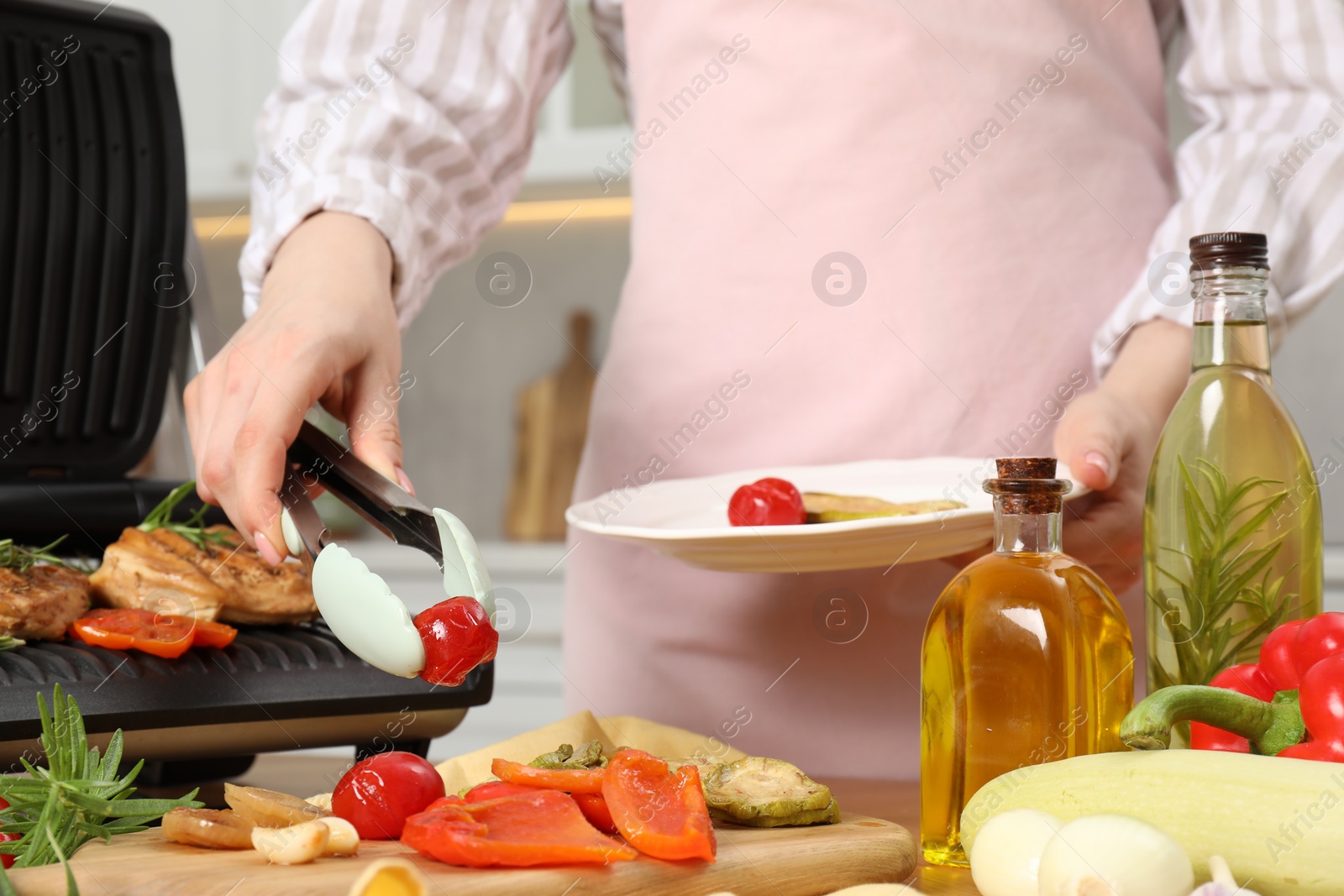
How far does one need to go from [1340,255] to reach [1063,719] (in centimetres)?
56

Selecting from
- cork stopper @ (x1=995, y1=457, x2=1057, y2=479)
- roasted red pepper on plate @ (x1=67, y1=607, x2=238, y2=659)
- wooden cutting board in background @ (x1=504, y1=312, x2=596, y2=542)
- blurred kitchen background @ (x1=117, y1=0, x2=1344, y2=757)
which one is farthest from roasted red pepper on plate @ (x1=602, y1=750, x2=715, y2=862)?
wooden cutting board in background @ (x1=504, y1=312, x2=596, y2=542)

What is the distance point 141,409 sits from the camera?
3.31 feet

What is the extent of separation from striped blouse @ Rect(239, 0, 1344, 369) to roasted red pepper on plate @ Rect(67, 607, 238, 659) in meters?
0.29

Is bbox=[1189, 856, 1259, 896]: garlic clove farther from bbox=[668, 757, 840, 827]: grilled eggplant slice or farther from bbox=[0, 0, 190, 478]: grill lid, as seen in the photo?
bbox=[0, 0, 190, 478]: grill lid

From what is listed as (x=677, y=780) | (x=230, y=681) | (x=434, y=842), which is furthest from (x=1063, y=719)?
(x=230, y=681)

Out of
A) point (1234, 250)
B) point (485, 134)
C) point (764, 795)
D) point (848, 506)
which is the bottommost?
point (764, 795)

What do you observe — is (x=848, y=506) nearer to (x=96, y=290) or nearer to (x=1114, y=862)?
(x=1114, y=862)

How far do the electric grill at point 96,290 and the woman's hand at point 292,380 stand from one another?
0.13 metres

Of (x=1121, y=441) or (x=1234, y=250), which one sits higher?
(x=1234, y=250)

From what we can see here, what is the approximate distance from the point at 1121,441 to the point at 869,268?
13.8 inches

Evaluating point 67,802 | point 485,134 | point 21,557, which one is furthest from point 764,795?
point 485,134

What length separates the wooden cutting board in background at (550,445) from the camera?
279cm

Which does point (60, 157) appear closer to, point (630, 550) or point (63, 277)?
point (63, 277)

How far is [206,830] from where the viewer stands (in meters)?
0.53
